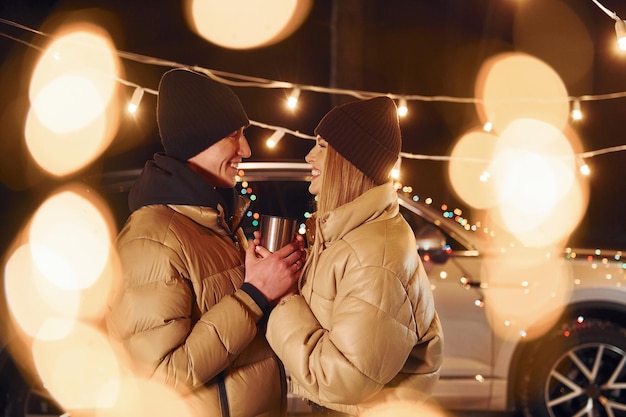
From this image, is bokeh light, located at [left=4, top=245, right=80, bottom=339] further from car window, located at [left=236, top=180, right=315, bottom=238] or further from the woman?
the woman

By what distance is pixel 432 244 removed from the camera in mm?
4340

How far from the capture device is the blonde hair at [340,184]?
2.28 m

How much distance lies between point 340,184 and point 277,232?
0.27 meters

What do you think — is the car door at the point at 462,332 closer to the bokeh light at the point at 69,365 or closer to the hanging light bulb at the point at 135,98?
the bokeh light at the point at 69,365

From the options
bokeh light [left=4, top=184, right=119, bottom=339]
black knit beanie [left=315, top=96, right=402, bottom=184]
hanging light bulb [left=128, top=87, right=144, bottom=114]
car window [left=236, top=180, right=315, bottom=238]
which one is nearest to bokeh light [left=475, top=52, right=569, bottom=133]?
car window [left=236, top=180, right=315, bottom=238]

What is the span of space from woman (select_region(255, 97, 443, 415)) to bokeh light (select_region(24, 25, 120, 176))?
14.4 ft

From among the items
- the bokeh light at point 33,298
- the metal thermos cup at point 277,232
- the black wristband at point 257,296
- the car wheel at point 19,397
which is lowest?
the car wheel at point 19,397

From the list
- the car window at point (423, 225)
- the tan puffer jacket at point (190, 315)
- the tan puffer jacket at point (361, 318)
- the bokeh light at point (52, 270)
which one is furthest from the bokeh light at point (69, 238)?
the car window at point (423, 225)

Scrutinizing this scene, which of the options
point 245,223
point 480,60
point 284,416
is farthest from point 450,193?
point 284,416

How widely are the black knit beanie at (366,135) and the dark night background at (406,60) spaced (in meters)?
6.57

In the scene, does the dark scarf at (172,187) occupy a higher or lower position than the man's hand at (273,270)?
higher

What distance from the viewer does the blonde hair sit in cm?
228

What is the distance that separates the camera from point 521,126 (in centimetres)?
1070

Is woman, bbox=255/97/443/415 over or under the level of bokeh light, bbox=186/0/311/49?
under
